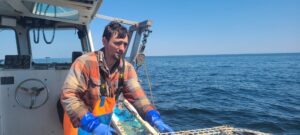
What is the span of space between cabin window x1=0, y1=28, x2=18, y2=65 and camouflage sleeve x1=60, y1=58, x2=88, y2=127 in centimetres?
314

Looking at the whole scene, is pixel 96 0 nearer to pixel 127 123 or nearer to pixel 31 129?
pixel 127 123

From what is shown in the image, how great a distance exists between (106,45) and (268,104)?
1285cm

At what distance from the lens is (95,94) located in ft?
9.34

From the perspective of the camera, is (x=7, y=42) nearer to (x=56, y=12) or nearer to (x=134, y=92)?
(x=56, y=12)

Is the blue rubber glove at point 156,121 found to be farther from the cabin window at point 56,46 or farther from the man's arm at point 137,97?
the cabin window at point 56,46

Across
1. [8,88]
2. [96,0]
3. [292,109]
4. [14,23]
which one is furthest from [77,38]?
[292,109]

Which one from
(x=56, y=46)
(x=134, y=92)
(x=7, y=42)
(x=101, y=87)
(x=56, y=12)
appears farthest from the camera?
(x=56, y=46)

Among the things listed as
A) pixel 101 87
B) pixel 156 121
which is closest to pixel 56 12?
pixel 101 87

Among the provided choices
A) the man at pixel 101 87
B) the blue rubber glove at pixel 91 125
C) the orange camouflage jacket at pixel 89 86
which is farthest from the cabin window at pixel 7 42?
the blue rubber glove at pixel 91 125

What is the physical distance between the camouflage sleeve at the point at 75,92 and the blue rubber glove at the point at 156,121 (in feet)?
2.51

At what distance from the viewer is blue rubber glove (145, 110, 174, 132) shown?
2.90 meters

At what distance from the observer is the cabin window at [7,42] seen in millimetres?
5098

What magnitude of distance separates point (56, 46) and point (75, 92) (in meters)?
3.25

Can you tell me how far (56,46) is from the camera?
18.2ft
